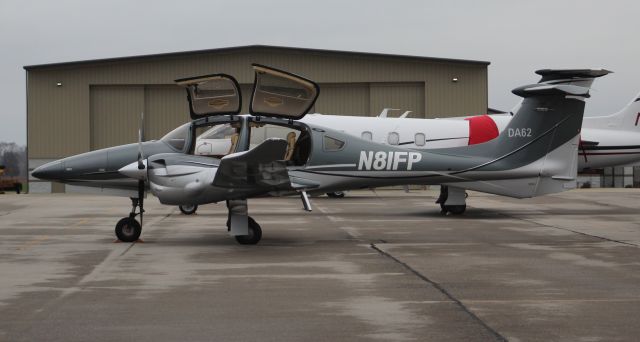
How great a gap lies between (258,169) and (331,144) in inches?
A: 122

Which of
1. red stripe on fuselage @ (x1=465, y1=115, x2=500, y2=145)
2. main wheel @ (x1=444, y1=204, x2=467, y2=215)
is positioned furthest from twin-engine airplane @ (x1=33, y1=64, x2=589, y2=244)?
red stripe on fuselage @ (x1=465, y1=115, x2=500, y2=145)

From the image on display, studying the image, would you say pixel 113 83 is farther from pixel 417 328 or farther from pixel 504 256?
pixel 417 328

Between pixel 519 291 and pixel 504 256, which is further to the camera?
pixel 504 256

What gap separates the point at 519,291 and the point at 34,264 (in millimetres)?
6707

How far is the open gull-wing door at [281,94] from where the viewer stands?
1430 centimetres

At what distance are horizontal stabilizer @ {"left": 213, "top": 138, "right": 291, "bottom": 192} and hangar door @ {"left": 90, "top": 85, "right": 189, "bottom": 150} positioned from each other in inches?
1176

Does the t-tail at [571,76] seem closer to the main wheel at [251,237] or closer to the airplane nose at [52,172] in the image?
the main wheel at [251,237]

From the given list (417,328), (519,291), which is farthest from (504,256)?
(417,328)

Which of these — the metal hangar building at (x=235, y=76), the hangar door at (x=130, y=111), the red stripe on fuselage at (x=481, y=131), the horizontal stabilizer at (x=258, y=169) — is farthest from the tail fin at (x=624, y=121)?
the hangar door at (x=130, y=111)

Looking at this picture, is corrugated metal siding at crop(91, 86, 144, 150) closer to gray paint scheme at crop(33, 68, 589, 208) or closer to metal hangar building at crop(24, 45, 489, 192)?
metal hangar building at crop(24, 45, 489, 192)

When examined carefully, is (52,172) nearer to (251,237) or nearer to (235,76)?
(251,237)

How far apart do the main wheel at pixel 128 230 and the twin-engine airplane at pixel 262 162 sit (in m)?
0.02

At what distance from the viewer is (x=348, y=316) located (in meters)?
Answer: 8.07

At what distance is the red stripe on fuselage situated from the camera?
2420 cm
